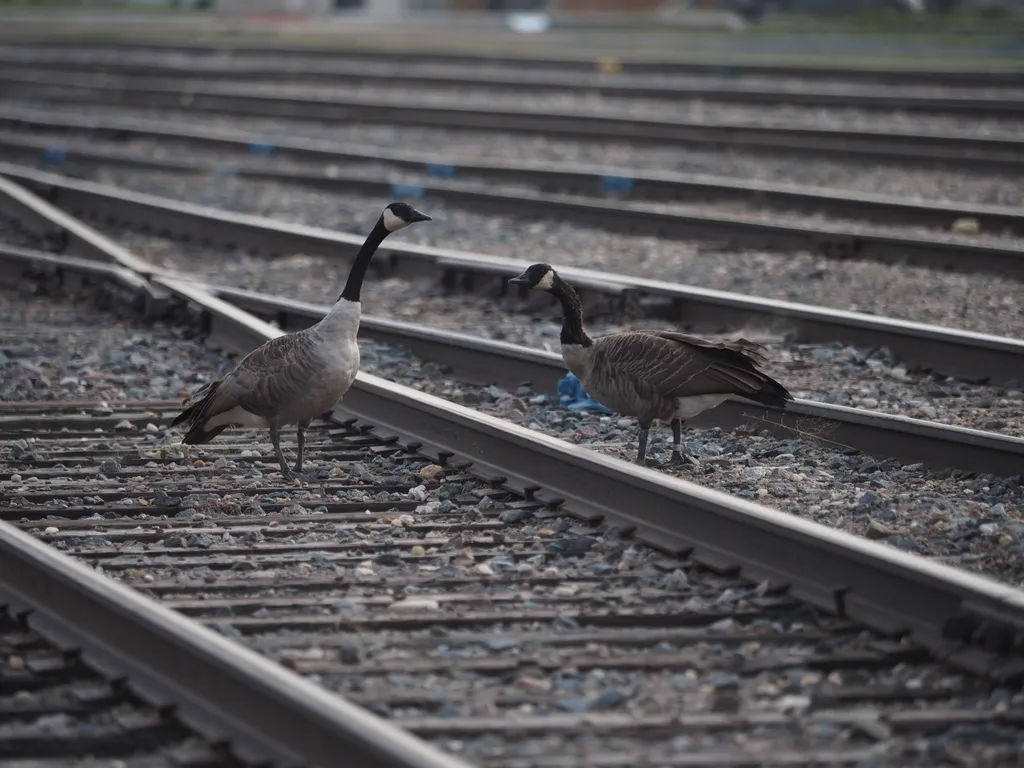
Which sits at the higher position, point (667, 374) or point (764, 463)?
point (667, 374)

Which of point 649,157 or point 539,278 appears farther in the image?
point 649,157

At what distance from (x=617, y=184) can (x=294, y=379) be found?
384 inches

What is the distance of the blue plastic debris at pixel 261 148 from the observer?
20.0 meters

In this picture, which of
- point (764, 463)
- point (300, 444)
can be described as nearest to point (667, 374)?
point (764, 463)

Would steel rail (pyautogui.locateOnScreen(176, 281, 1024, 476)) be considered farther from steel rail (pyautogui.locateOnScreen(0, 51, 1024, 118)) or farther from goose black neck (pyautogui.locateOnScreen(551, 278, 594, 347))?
steel rail (pyautogui.locateOnScreen(0, 51, 1024, 118))

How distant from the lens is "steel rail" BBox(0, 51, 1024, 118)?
68.7 feet

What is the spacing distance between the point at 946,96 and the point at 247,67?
46.3 ft

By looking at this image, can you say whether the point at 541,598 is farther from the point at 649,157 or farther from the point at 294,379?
the point at 649,157

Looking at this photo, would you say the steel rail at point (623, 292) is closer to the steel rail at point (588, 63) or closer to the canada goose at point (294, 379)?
the canada goose at point (294, 379)

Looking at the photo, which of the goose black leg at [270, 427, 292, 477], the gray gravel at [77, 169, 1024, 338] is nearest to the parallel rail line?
the goose black leg at [270, 427, 292, 477]

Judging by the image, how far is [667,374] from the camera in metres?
6.93

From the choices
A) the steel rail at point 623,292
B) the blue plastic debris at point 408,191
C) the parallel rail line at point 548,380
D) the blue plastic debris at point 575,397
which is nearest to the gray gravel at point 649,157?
the blue plastic debris at point 408,191

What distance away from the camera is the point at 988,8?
40531 mm

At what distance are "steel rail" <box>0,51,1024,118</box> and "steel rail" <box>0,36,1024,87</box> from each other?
103 centimetres
